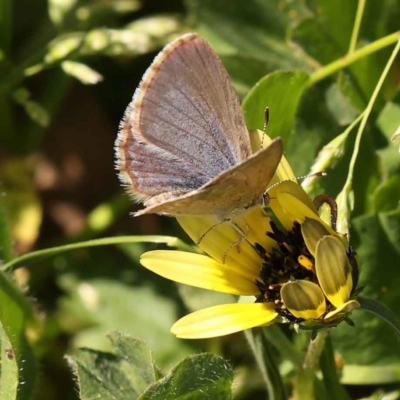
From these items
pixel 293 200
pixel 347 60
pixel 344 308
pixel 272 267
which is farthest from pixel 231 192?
pixel 347 60

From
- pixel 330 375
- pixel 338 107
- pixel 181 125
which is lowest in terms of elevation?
pixel 330 375

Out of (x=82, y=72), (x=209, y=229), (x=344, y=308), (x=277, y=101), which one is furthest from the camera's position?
(x=82, y=72)

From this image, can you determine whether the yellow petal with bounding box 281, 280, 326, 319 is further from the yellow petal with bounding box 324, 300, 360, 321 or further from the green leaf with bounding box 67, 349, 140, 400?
the green leaf with bounding box 67, 349, 140, 400

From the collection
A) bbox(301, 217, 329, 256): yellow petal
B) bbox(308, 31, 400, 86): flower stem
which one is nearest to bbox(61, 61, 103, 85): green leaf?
bbox(308, 31, 400, 86): flower stem

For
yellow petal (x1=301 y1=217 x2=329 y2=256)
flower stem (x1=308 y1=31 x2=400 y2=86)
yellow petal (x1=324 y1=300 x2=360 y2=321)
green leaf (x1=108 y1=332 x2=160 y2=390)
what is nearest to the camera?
yellow petal (x1=324 y1=300 x2=360 y2=321)

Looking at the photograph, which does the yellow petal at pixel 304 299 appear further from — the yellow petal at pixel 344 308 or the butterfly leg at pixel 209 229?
the butterfly leg at pixel 209 229

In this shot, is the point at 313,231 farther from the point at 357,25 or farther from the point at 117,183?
the point at 117,183

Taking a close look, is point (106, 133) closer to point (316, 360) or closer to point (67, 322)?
point (67, 322)
